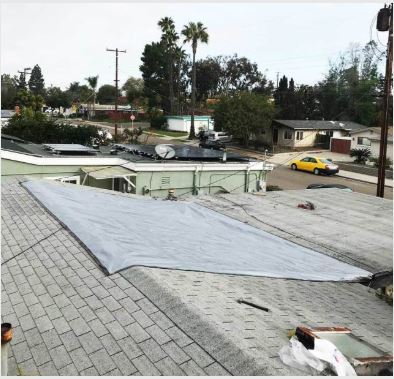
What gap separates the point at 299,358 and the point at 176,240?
190 inches

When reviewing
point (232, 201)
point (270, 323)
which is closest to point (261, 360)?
point (270, 323)

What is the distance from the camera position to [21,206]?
10945 millimetres

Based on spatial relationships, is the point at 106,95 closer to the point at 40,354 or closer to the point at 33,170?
the point at 33,170

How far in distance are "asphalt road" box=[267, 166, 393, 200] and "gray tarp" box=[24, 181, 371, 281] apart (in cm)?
2107

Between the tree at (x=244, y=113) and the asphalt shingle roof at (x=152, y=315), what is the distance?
38.7 meters

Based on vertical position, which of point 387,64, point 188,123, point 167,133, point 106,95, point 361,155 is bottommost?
point 361,155

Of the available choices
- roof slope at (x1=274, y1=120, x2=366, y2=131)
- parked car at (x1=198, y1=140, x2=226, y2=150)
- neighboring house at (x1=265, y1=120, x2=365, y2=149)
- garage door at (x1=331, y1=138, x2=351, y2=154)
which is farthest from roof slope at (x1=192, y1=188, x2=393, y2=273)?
roof slope at (x1=274, y1=120, x2=366, y2=131)

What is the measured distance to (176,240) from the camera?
8906 millimetres

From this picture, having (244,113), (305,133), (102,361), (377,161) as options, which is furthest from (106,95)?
(102,361)

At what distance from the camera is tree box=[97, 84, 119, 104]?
106938mm

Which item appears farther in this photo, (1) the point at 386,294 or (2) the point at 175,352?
(1) the point at 386,294

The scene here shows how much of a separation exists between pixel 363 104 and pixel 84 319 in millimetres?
67005

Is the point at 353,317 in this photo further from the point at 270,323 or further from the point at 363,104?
the point at 363,104

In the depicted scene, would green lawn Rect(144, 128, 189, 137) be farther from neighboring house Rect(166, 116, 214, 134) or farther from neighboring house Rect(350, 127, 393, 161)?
neighboring house Rect(350, 127, 393, 161)
